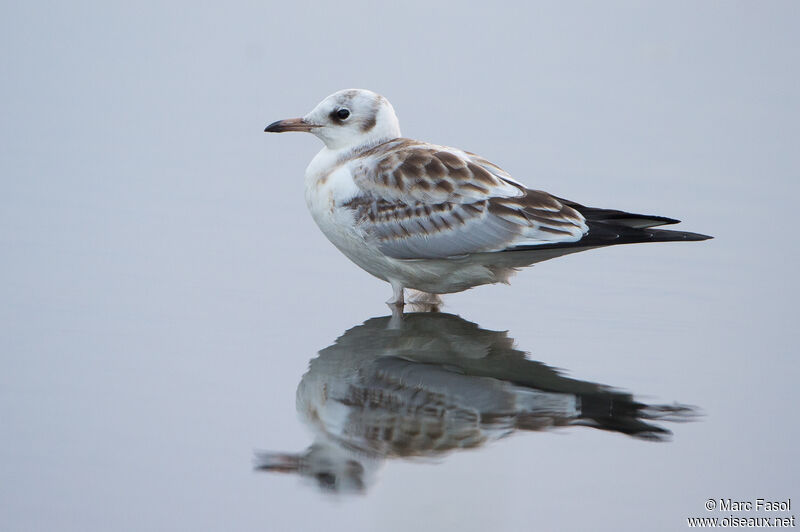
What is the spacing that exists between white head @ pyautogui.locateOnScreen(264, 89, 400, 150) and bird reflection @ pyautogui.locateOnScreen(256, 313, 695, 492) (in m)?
1.55

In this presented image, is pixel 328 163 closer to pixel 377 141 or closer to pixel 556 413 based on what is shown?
pixel 377 141

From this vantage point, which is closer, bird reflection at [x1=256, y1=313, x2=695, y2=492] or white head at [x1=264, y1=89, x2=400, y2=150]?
bird reflection at [x1=256, y1=313, x2=695, y2=492]

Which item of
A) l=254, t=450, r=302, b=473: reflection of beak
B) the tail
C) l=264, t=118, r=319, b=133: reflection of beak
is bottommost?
l=254, t=450, r=302, b=473: reflection of beak

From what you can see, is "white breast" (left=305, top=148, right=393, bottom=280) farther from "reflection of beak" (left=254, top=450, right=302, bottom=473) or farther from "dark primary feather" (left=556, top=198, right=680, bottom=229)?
"reflection of beak" (left=254, top=450, right=302, bottom=473)

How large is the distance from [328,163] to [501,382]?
229cm

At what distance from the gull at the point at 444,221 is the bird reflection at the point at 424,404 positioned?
54 cm

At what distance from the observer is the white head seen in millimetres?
7879

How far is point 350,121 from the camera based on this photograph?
7.87 metres

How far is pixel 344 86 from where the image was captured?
11.8 m

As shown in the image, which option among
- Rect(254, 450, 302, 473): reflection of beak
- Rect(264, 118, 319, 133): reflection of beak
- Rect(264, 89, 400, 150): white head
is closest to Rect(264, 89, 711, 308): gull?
Rect(264, 89, 400, 150): white head

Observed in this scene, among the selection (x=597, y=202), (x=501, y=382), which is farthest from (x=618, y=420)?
(x=597, y=202)

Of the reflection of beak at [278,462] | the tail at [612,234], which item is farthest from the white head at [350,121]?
the reflection of beak at [278,462]

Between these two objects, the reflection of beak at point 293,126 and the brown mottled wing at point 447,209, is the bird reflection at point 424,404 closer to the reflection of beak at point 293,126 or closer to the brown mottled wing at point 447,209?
the brown mottled wing at point 447,209

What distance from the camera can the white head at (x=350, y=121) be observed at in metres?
7.88
